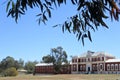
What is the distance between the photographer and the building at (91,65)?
116 m

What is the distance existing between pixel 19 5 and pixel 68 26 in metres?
0.65

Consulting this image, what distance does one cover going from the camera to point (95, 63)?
124 m

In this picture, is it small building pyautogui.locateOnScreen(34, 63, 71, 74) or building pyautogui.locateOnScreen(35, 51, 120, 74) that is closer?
building pyautogui.locateOnScreen(35, 51, 120, 74)

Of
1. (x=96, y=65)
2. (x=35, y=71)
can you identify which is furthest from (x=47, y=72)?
(x=96, y=65)

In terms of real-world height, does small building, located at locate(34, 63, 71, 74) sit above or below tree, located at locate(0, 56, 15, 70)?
below

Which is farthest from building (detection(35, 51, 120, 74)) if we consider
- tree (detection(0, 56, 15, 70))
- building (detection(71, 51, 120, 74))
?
tree (detection(0, 56, 15, 70))

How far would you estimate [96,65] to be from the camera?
123 m

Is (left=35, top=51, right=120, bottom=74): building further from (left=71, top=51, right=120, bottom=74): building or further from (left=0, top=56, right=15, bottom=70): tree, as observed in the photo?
(left=0, top=56, right=15, bottom=70): tree

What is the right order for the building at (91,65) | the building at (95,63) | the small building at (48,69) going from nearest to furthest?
the building at (95,63) < the building at (91,65) < the small building at (48,69)

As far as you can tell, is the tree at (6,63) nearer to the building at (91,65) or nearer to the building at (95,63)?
the building at (91,65)

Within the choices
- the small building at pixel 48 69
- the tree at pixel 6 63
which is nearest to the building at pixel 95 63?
the small building at pixel 48 69

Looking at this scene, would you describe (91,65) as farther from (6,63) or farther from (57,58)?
(6,63)

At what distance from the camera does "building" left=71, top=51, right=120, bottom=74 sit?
116 m

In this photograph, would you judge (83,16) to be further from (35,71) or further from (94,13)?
(35,71)
